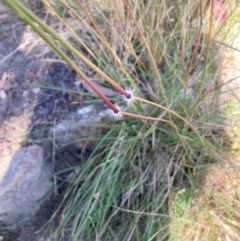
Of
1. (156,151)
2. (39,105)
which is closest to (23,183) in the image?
(39,105)

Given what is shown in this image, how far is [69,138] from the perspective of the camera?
157 cm

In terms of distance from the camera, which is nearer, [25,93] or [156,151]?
[156,151]

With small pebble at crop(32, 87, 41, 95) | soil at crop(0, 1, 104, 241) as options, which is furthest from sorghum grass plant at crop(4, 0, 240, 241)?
small pebble at crop(32, 87, 41, 95)

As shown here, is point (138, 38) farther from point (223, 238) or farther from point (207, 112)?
point (223, 238)

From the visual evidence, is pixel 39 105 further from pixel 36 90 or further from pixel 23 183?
pixel 23 183

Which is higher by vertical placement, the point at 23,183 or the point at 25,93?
the point at 25,93

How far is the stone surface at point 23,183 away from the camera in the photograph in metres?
1.53

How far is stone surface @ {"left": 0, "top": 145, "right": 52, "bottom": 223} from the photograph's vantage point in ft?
5.02

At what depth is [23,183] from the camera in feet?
5.10

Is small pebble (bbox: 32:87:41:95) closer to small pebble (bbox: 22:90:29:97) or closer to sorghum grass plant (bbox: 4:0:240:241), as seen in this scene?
small pebble (bbox: 22:90:29:97)

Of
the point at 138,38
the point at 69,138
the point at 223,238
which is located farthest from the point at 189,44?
the point at 223,238

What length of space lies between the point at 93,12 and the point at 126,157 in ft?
1.81

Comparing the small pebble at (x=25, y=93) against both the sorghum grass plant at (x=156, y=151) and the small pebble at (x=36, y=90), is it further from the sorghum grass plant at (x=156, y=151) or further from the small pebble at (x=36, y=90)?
the sorghum grass plant at (x=156, y=151)

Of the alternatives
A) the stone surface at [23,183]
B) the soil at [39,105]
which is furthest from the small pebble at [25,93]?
the stone surface at [23,183]
